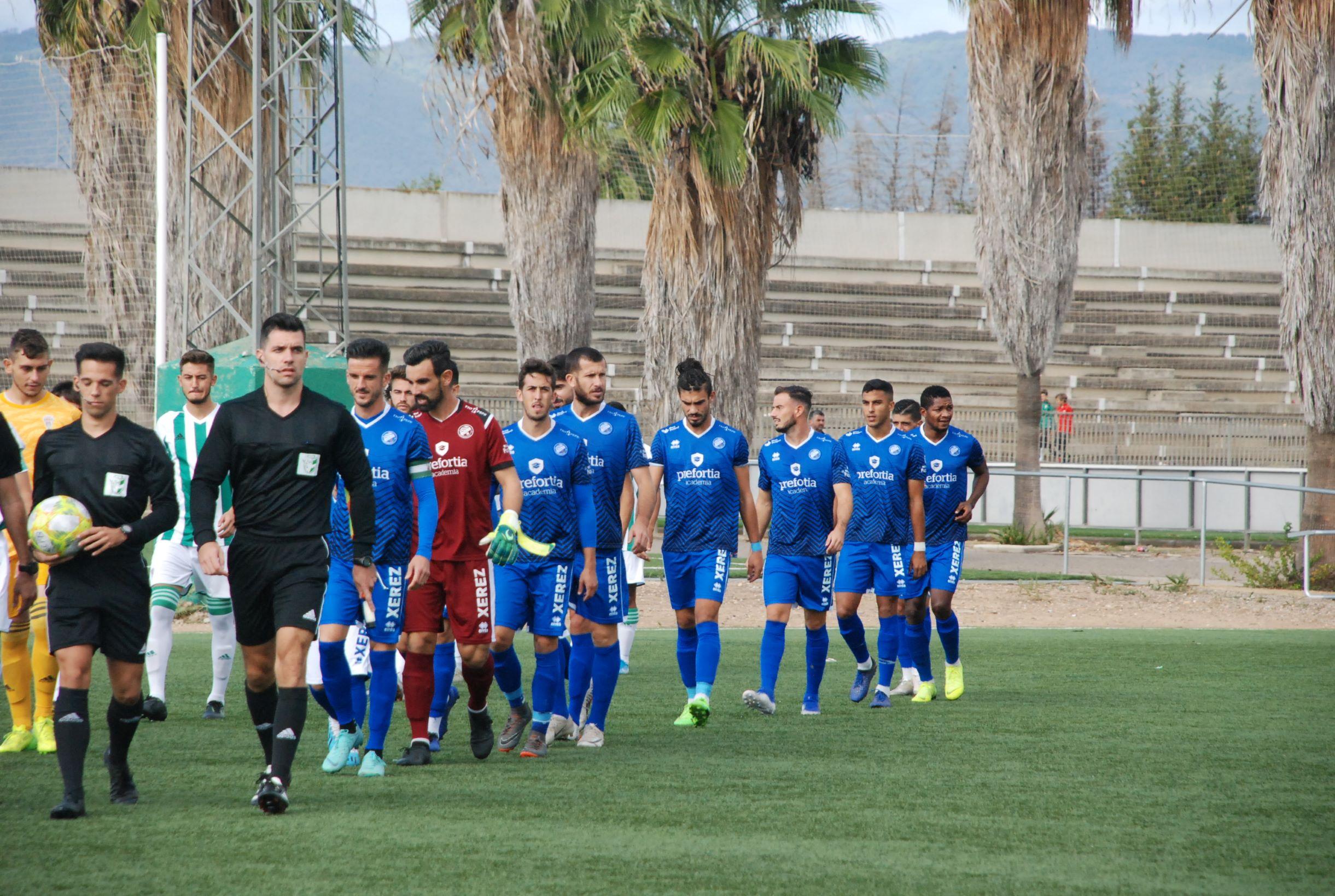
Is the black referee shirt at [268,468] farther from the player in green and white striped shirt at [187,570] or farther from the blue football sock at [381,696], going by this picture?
the player in green and white striped shirt at [187,570]

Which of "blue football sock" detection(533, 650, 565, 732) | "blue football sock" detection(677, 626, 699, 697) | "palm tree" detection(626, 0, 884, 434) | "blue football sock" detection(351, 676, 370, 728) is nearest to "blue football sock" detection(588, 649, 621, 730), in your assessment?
"blue football sock" detection(533, 650, 565, 732)

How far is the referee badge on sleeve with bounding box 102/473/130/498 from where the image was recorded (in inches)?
225

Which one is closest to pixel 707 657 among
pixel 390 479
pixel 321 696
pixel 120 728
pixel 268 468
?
pixel 321 696

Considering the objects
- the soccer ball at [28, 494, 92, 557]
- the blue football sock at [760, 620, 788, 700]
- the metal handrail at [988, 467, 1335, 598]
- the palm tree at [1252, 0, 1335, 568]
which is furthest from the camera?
the palm tree at [1252, 0, 1335, 568]

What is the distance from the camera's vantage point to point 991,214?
2056 cm

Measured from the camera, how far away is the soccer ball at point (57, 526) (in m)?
5.42

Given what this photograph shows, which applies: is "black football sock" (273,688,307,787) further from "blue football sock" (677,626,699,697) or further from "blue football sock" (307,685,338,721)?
"blue football sock" (677,626,699,697)

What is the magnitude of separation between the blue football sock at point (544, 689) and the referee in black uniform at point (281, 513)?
1.63 meters

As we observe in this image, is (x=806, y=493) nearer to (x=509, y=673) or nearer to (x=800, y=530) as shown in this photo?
(x=800, y=530)

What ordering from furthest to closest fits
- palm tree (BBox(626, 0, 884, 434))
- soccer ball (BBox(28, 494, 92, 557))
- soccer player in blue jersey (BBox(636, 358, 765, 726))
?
palm tree (BBox(626, 0, 884, 434)) < soccer player in blue jersey (BBox(636, 358, 765, 726)) < soccer ball (BBox(28, 494, 92, 557))

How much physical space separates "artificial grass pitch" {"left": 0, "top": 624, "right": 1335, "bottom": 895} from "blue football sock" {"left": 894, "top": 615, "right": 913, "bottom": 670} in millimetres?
660

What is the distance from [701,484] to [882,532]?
1535mm

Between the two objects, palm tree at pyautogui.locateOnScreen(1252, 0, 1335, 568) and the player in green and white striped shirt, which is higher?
palm tree at pyautogui.locateOnScreen(1252, 0, 1335, 568)

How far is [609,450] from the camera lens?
7996 millimetres
